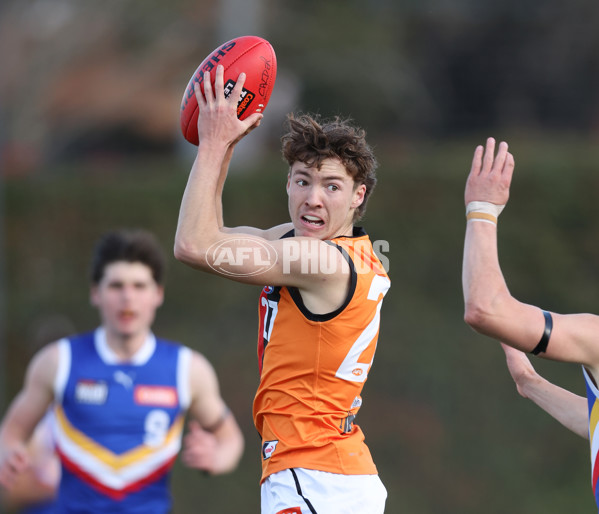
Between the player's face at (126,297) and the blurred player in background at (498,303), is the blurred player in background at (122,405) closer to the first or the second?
the player's face at (126,297)

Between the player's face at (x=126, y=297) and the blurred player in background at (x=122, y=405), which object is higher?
the player's face at (x=126, y=297)

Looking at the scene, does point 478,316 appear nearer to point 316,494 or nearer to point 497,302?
point 497,302

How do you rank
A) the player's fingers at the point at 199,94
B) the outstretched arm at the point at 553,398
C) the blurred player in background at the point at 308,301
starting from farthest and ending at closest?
1. the outstretched arm at the point at 553,398
2. the player's fingers at the point at 199,94
3. the blurred player in background at the point at 308,301

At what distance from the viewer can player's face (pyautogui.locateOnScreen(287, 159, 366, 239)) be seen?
12.1 ft

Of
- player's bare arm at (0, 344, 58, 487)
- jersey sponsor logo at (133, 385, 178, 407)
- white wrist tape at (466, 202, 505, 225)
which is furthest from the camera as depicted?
jersey sponsor logo at (133, 385, 178, 407)

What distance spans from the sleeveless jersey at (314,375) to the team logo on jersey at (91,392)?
185 cm

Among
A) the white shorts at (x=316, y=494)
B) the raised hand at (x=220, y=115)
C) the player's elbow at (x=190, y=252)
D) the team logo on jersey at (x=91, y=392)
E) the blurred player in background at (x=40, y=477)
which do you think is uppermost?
the raised hand at (x=220, y=115)

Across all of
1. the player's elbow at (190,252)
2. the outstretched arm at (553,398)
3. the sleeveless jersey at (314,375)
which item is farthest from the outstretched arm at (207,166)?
the outstretched arm at (553,398)

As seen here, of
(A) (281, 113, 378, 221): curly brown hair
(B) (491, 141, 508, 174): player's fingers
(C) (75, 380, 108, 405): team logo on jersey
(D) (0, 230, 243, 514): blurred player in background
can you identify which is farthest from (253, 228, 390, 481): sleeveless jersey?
(C) (75, 380, 108, 405): team logo on jersey

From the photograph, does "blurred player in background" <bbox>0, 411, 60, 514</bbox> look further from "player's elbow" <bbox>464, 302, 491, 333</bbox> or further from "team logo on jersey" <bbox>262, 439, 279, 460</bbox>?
"player's elbow" <bbox>464, 302, 491, 333</bbox>

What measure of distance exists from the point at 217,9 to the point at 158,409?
48.5 feet

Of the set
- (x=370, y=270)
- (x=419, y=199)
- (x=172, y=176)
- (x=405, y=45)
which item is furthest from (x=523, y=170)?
(x=405, y=45)

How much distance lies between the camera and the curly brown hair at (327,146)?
3688 millimetres

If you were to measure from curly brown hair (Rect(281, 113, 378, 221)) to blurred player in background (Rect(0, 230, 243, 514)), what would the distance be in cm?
203
